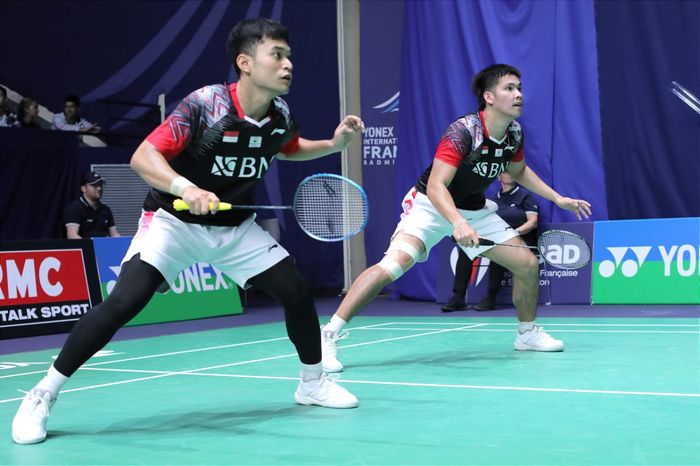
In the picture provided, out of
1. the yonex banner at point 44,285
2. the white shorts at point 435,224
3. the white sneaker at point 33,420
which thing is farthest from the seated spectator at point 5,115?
the white sneaker at point 33,420

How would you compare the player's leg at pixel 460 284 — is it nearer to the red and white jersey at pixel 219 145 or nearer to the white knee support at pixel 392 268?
the white knee support at pixel 392 268

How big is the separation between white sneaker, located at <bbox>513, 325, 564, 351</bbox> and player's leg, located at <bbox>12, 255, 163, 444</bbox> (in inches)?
129

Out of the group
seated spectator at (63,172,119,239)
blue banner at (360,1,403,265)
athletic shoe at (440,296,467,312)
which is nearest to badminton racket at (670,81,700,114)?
athletic shoe at (440,296,467,312)

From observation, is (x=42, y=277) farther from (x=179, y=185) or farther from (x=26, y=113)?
(x=179, y=185)

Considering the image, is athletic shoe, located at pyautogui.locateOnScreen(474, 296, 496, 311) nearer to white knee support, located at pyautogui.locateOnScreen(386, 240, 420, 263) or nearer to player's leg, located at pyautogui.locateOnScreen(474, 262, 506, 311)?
player's leg, located at pyautogui.locateOnScreen(474, 262, 506, 311)

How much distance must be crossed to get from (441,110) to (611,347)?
5.98 meters

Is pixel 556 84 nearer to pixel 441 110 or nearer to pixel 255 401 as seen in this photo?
pixel 441 110

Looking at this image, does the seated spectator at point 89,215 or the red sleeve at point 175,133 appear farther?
the seated spectator at point 89,215

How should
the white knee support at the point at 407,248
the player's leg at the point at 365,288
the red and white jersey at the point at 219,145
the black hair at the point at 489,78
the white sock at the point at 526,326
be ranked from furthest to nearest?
1. the white sock at the point at 526,326
2. the black hair at the point at 489,78
3. the white knee support at the point at 407,248
4. the player's leg at the point at 365,288
5. the red and white jersey at the point at 219,145

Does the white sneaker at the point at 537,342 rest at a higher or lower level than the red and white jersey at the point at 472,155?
lower

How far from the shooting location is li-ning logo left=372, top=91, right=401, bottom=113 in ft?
44.3

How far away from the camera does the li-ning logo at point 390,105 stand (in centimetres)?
1351

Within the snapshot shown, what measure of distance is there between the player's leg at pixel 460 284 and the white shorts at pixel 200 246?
6.44m

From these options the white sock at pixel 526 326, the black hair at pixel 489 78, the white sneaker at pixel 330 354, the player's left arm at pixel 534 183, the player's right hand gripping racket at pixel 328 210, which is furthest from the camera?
the white sock at pixel 526 326
